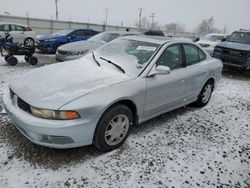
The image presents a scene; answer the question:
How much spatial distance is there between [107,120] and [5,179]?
133 cm

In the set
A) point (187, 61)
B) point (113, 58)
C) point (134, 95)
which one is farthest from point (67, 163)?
point (187, 61)

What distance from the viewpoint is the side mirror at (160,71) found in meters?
3.34

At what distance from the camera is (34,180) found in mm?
2537

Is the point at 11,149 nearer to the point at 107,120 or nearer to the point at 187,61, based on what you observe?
the point at 107,120

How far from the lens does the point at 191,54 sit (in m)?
4.42

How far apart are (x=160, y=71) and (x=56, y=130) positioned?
1.70 m

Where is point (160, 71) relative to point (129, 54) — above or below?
below

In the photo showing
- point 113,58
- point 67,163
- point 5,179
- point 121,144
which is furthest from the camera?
point 113,58

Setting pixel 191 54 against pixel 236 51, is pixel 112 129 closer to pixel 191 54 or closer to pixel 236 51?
pixel 191 54

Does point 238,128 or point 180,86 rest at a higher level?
point 180,86

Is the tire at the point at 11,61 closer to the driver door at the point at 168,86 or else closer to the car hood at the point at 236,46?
the driver door at the point at 168,86

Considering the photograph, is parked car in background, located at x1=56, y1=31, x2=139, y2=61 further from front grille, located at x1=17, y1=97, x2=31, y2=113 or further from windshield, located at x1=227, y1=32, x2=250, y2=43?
windshield, located at x1=227, y1=32, x2=250, y2=43

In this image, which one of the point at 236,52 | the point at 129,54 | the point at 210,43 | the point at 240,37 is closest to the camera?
the point at 129,54

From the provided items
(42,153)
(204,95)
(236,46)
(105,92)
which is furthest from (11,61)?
(236,46)
